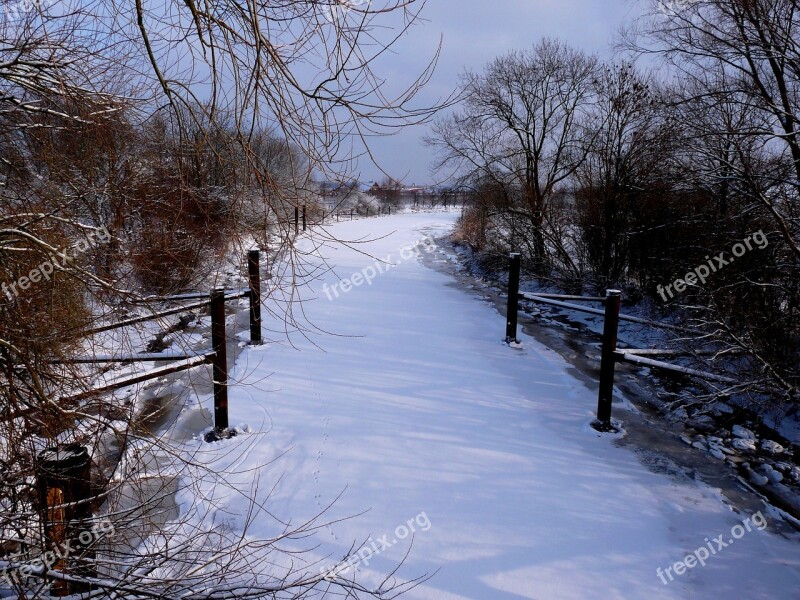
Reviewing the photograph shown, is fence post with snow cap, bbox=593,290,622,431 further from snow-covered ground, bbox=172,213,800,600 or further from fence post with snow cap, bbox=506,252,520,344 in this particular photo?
fence post with snow cap, bbox=506,252,520,344

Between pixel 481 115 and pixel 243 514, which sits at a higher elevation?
pixel 481 115

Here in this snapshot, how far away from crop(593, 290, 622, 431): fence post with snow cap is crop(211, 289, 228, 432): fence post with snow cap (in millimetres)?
3354

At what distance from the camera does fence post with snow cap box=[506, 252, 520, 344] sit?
722 cm

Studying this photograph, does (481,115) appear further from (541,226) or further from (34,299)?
(34,299)

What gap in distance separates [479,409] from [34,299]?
388 centimetres

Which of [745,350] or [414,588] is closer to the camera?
[414,588]

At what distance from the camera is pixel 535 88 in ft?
50.0

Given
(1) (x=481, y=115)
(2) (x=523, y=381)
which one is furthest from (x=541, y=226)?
(2) (x=523, y=381)

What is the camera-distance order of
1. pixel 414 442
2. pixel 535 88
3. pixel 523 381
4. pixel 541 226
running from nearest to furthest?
pixel 414 442
pixel 523 381
pixel 541 226
pixel 535 88

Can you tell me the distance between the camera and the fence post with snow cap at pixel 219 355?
165 inches

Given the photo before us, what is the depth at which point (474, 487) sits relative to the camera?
3.81 metres

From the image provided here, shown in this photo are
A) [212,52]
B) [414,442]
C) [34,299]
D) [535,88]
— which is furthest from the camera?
[535,88]

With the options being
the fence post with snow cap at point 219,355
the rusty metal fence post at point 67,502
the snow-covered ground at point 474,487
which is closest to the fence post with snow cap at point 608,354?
the snow-covered ground at point 474,487

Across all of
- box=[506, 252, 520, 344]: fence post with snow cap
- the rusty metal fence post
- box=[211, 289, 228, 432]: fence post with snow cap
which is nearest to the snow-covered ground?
box=[211, 289, 228, 432]: fence post with snow cap
